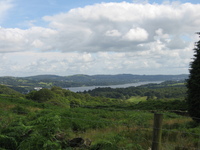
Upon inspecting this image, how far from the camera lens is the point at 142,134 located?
8477 millimetres

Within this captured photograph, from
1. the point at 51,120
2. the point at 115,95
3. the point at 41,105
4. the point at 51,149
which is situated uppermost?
the point at 51,120

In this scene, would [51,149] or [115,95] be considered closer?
[51,149]

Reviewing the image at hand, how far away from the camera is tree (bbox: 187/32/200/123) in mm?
14367

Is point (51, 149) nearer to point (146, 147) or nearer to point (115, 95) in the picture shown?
point (146, 147)

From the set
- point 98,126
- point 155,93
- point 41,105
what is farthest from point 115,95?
point 98,126

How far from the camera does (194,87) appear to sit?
14.6 meters

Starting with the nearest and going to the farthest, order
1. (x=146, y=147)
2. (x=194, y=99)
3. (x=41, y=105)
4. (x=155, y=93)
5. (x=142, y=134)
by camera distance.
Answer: (x=146, y=147)
(x=142, y=134)
(x=194, y=99)
(x=41, y=105)
(x=155, y=93)

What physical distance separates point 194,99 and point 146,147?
9.37 meters

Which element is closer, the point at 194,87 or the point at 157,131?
the point at 157,131

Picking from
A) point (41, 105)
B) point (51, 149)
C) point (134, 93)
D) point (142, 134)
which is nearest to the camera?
point (51, 149)

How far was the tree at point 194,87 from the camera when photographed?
14.4 metres

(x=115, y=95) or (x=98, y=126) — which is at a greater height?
(x=98, y=126)

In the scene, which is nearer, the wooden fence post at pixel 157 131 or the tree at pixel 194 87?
the wooden fence post at pixel 157 131

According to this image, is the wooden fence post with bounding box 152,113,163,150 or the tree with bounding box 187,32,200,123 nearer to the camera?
the wooden fence post with bounding box 152,113,163,150
